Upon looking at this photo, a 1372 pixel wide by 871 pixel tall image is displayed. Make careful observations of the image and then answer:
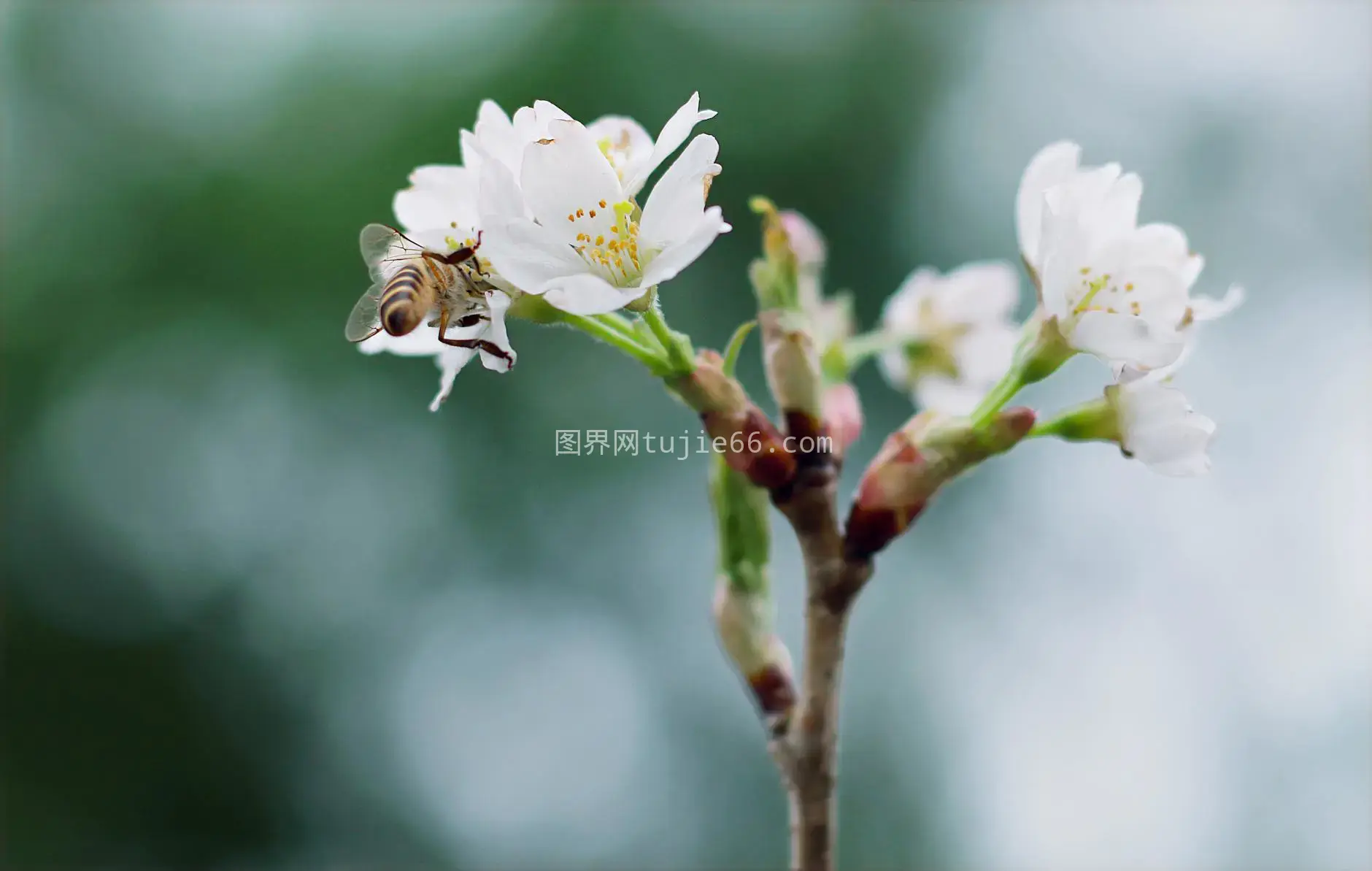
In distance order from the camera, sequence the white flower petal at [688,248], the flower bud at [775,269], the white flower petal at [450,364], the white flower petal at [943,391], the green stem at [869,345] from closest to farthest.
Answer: the white flower petal at [688,248] → the white flower petal at [450,364] → the flower bud at [775,269] → the green stem at [869,345] → the white flower petal at [943,391]

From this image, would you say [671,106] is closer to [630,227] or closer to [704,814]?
[704,814]

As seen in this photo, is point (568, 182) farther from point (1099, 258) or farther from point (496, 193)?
point (1099, 258)

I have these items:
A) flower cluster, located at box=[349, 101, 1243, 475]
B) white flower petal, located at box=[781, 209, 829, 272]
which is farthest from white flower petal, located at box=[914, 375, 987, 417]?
flower cluster, located at box=[349, 101, 1243, 475]

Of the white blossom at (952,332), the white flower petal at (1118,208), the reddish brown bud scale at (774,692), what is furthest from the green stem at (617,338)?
the white blossom at (952,332)

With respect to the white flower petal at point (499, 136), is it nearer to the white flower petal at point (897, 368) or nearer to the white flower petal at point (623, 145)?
the white flower petal at point (623, 145)

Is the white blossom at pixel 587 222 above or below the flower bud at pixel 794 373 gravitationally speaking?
above

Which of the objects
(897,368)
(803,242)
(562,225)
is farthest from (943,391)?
(562,225)
